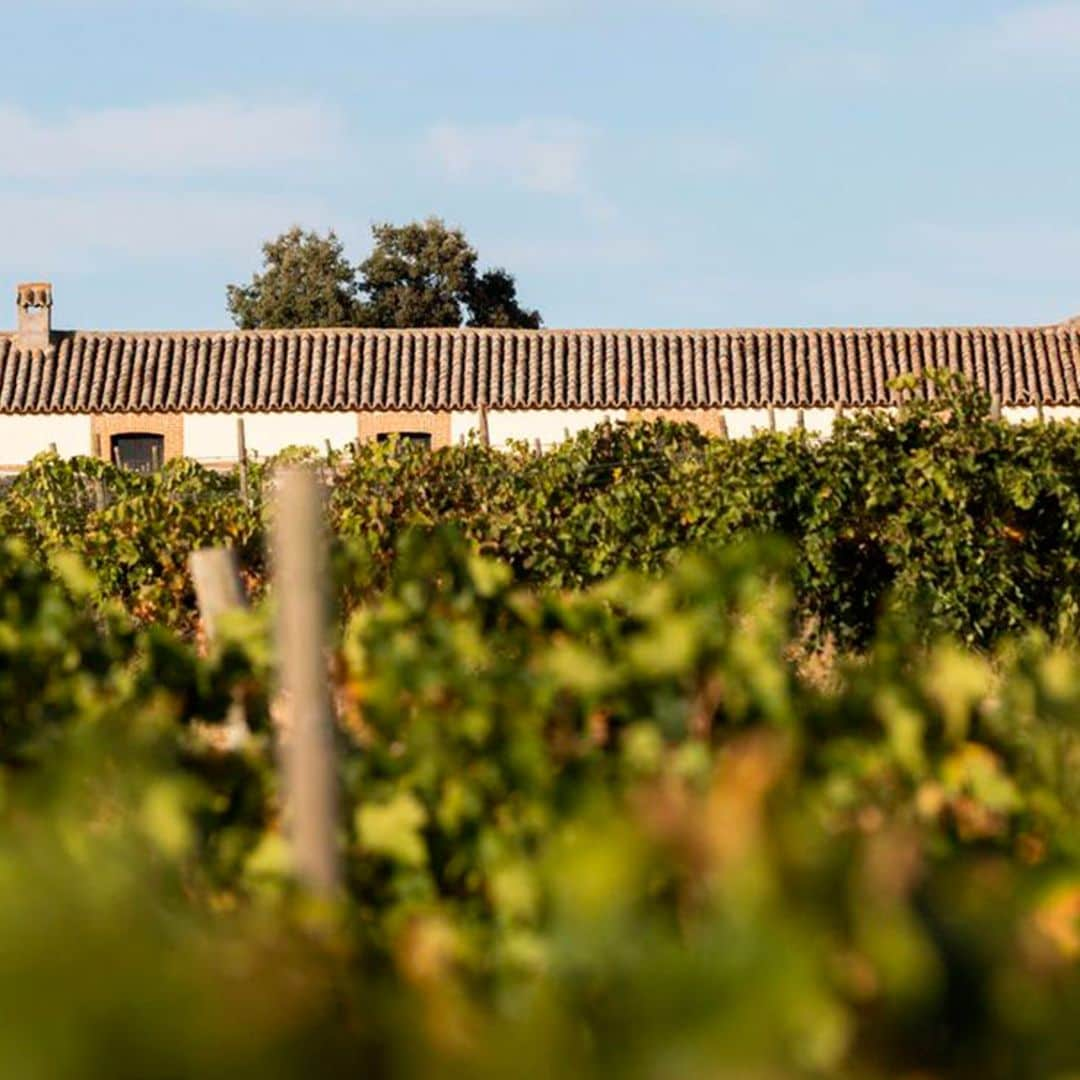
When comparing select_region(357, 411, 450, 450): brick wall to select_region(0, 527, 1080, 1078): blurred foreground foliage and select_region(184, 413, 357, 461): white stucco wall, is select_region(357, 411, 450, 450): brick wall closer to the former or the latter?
A: select_region(184, 413, 357, 461): white stucco wall

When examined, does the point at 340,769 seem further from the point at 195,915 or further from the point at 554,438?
the point at 554,438

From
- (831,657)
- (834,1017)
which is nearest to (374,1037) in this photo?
(834,1017)

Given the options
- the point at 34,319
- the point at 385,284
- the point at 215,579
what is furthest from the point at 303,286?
the point at 215,579

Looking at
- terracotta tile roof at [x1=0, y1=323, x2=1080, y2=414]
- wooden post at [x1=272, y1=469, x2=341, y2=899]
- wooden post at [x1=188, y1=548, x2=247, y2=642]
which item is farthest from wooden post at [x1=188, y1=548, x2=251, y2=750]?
terracotta tile roof at [x1=0, y1=323, x2=1080, y2=414]

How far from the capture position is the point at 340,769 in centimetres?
375

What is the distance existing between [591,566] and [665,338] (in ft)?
87.1

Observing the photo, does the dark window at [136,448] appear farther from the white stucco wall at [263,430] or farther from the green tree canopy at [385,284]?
the green tree canopy at [385,284]

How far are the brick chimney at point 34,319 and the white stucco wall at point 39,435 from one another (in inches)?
83.7

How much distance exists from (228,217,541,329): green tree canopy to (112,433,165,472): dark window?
15.9m

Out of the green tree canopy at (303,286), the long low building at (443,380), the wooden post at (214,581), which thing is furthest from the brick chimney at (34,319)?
the wooden post at (214,581)

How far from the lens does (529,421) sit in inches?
1523

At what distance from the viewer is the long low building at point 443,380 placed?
3872 cm

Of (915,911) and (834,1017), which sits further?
(915,911)

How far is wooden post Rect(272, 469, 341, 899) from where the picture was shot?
337cm
